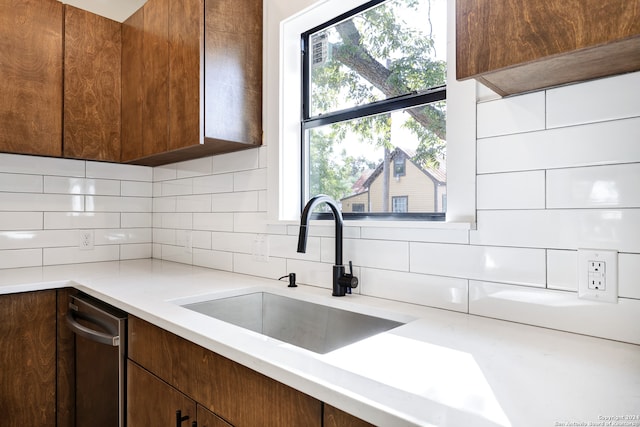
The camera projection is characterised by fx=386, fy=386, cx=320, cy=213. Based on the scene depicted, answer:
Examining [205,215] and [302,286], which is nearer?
[302,286]

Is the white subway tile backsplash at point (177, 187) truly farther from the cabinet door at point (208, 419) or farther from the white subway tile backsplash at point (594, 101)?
the white subway tile backsplash at point (594, 101)

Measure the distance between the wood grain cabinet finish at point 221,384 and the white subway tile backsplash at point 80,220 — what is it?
4.44 ft

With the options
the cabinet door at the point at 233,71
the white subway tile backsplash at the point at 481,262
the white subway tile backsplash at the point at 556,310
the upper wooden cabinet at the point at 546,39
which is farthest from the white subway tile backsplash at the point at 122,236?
the upper wooden cabinet at the point at 546,39

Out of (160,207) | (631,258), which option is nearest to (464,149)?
(631,258)

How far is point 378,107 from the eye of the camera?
1.51 m

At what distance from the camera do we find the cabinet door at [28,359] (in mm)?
1578

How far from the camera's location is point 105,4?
2.50 meters

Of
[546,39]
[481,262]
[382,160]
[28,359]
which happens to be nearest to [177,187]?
[28,359]

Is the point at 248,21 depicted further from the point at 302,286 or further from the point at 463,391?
the point at 463,391

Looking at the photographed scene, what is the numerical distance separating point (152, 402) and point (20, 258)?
149 cm

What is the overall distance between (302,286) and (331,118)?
2.40ft

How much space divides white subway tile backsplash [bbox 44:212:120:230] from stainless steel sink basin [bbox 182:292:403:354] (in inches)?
55.3

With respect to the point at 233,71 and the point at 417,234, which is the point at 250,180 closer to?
the point at 233,71

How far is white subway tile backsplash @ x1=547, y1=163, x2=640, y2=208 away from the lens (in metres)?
0.87
